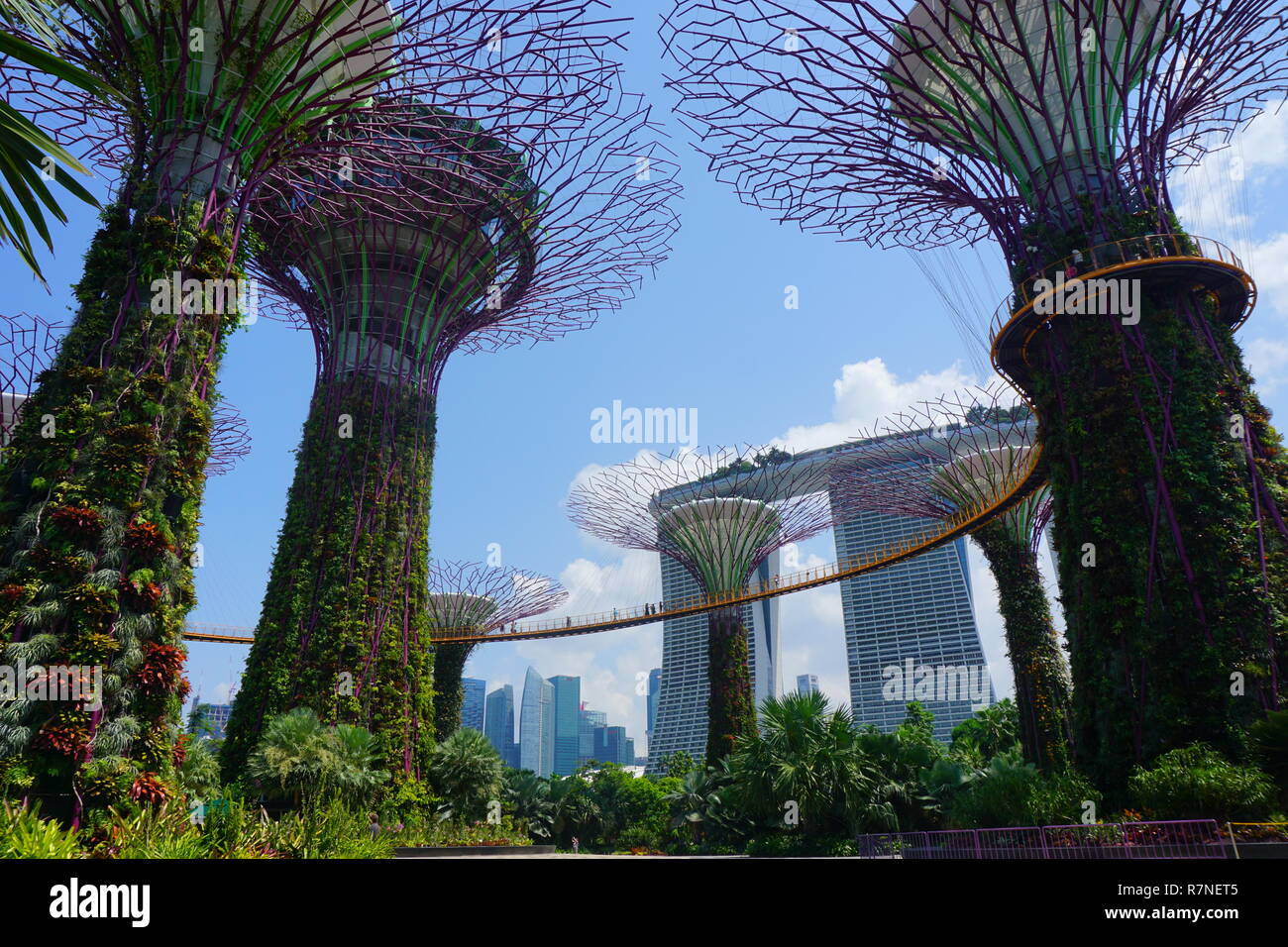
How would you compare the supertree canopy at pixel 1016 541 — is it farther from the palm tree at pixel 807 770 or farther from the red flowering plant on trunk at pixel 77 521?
the red flowering plant on trunk at pixel 77 521

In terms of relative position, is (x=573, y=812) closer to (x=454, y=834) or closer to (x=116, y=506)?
(x=454, y=834)

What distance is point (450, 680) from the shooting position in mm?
39625

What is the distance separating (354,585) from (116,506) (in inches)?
511

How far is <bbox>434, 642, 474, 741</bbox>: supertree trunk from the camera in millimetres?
39188

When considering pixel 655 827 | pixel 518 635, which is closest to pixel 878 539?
pixel 518 635

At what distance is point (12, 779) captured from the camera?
388 inches

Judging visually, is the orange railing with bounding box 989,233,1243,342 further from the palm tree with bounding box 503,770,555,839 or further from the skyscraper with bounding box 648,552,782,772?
the skyscraper with bounding box 648,552,782,772

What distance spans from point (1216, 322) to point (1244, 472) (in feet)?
11.8

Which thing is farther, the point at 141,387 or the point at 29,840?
the point at 141,387

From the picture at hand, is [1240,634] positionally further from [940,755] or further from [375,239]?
[375,239]

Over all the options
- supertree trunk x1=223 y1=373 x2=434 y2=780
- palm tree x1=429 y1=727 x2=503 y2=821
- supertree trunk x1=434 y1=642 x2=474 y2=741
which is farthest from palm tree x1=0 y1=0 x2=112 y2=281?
supertree trunk x1=434 y1=642 x2=474 y2=741

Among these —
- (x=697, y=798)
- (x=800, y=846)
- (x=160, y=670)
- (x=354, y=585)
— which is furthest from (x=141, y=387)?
(x=697, y=798)
